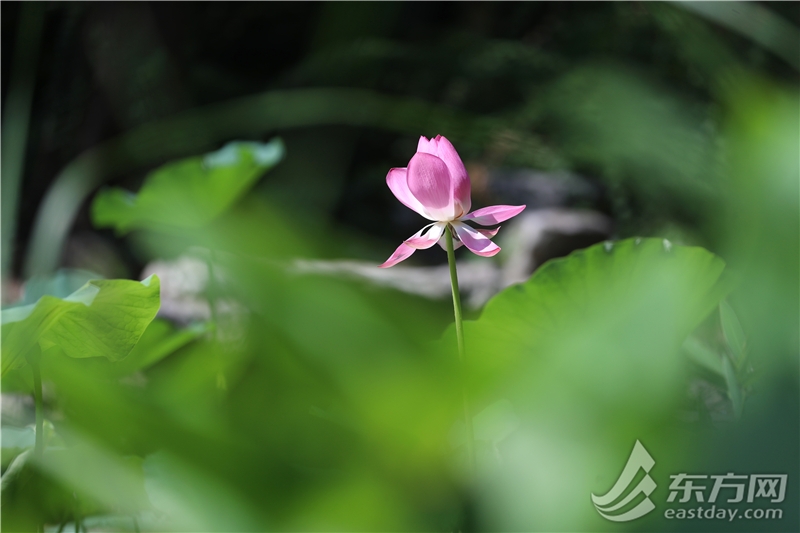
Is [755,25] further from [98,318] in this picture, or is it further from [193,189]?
[193,189]

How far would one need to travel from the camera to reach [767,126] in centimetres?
13

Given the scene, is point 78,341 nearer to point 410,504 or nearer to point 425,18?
point 410,504

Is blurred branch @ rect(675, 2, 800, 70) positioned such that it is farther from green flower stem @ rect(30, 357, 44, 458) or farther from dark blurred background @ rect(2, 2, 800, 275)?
dark blurred background @ rect(2, 2, 800, 275)

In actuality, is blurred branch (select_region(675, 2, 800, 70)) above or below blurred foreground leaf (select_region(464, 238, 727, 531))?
above

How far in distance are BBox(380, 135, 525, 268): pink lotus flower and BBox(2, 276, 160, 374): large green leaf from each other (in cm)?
10

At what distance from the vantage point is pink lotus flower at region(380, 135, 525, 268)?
0.20m

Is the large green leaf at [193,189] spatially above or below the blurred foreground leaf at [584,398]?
above

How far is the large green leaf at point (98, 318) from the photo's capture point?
0.72ft

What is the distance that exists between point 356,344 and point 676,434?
0.07 meters

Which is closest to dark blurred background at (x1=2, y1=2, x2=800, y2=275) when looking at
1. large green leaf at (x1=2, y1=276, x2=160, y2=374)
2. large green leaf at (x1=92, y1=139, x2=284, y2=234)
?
large green leaf at (x1=92, y1=139, x2=284, y2=234)

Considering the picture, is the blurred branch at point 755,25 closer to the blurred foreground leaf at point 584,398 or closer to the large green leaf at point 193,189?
the blurred foreground leaf at point 584,398

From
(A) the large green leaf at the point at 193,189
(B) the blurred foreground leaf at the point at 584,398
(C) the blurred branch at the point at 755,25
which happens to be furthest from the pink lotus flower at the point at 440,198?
(A) the large green leaf at the point at 193,189

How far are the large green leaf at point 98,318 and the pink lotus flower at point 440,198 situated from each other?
0.34 feet

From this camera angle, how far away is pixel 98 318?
240 millimetres
